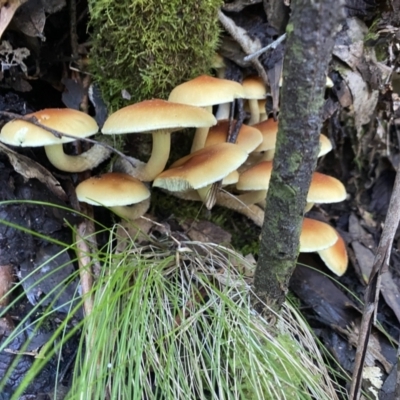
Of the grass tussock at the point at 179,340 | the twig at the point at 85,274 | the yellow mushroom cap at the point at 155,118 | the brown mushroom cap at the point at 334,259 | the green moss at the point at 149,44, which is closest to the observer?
the grass tussock at the point at 179,340

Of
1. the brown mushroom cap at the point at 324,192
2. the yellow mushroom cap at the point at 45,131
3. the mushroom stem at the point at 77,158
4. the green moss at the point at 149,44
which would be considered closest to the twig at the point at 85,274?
the mushroom stem at the point at 77,158

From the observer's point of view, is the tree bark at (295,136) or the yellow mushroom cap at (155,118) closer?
the tree bark at (295,136)

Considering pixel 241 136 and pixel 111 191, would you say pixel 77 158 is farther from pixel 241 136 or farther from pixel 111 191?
pixel 241 136

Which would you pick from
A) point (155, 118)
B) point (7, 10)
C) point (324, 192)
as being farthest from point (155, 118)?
point (324, 192)

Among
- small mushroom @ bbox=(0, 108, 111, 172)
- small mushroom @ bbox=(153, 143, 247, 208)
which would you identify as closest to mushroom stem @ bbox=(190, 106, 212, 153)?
small mushroom @ bbox=(153, 143, 247, 208)

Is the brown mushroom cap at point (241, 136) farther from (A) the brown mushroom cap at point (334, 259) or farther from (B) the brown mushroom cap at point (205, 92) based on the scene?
(A) the brown mushroom cap at point (334, 259)

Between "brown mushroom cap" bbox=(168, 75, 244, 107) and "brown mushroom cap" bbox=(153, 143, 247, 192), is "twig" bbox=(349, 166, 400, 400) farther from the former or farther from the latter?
"brown mushroom cap" bbox=(168, 75, 244, 107)
